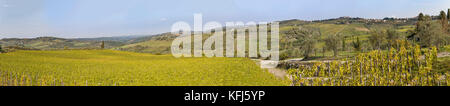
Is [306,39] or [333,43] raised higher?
[306,39]

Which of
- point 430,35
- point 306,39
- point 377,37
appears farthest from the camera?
point 377,37

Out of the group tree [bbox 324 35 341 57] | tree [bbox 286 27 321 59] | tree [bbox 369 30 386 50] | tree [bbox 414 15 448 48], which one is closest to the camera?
tree [bbox 414 15 448 48]

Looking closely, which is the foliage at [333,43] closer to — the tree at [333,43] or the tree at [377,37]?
the tree at [333,43]

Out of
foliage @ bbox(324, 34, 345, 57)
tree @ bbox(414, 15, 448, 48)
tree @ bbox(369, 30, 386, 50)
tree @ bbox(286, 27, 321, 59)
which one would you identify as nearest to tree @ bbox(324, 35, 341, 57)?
foliage @ bbox(324, 34, 345, 57)

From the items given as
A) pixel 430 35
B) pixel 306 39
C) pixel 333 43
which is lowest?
pixel 333 43

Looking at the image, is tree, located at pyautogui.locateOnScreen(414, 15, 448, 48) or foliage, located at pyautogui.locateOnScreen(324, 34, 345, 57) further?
foliage, located at pyautogui.locateOnScreen(324, 34, 345, 57)

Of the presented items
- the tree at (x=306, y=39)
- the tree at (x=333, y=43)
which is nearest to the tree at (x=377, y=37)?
the tree at (x=333, y=43)

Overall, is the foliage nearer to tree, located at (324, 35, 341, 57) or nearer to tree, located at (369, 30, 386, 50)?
tree, located at (324, 35, 341, 57)

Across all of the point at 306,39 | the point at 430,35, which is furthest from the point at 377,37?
the point at 306,39

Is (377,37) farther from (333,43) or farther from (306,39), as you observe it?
(306,39)

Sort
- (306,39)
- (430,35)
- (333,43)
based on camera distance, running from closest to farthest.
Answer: (430,35), (306,39), (333,43)
